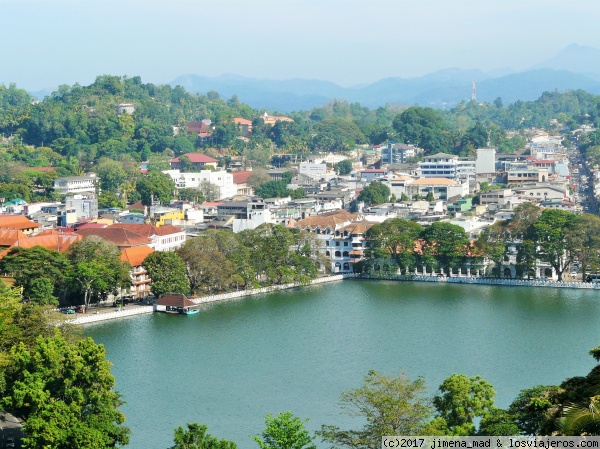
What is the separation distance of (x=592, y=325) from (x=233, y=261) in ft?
27.9

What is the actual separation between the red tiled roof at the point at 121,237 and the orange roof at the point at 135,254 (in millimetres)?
328

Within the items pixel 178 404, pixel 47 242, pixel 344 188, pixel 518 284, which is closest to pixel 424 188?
pixel 344 188

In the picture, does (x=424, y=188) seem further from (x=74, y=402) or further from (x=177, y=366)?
(x=74, y=402)

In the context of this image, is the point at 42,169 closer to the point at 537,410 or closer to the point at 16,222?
the point at 16,222

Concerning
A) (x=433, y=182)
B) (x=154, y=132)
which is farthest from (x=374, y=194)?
(x=154, y=132)

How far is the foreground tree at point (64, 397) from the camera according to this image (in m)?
11.9

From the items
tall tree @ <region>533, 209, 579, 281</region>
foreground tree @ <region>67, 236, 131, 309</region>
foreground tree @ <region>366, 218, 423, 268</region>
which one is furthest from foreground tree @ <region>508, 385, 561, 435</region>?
foreground tree @ <region>366, 218, 423, 268</region>

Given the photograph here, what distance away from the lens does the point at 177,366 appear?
17125mm

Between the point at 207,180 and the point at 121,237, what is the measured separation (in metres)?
15.1

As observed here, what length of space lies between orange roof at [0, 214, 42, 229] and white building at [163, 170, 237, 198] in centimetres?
1130

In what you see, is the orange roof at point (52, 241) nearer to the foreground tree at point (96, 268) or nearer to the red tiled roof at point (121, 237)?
the red tiled roof at point (121, 237)

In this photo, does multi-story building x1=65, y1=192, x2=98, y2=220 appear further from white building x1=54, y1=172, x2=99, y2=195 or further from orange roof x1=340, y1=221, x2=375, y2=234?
orange roof x1=340, y1=221, x2=375, y2=234

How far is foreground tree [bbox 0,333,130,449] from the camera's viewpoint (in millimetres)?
11852

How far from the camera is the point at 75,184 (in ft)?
125
